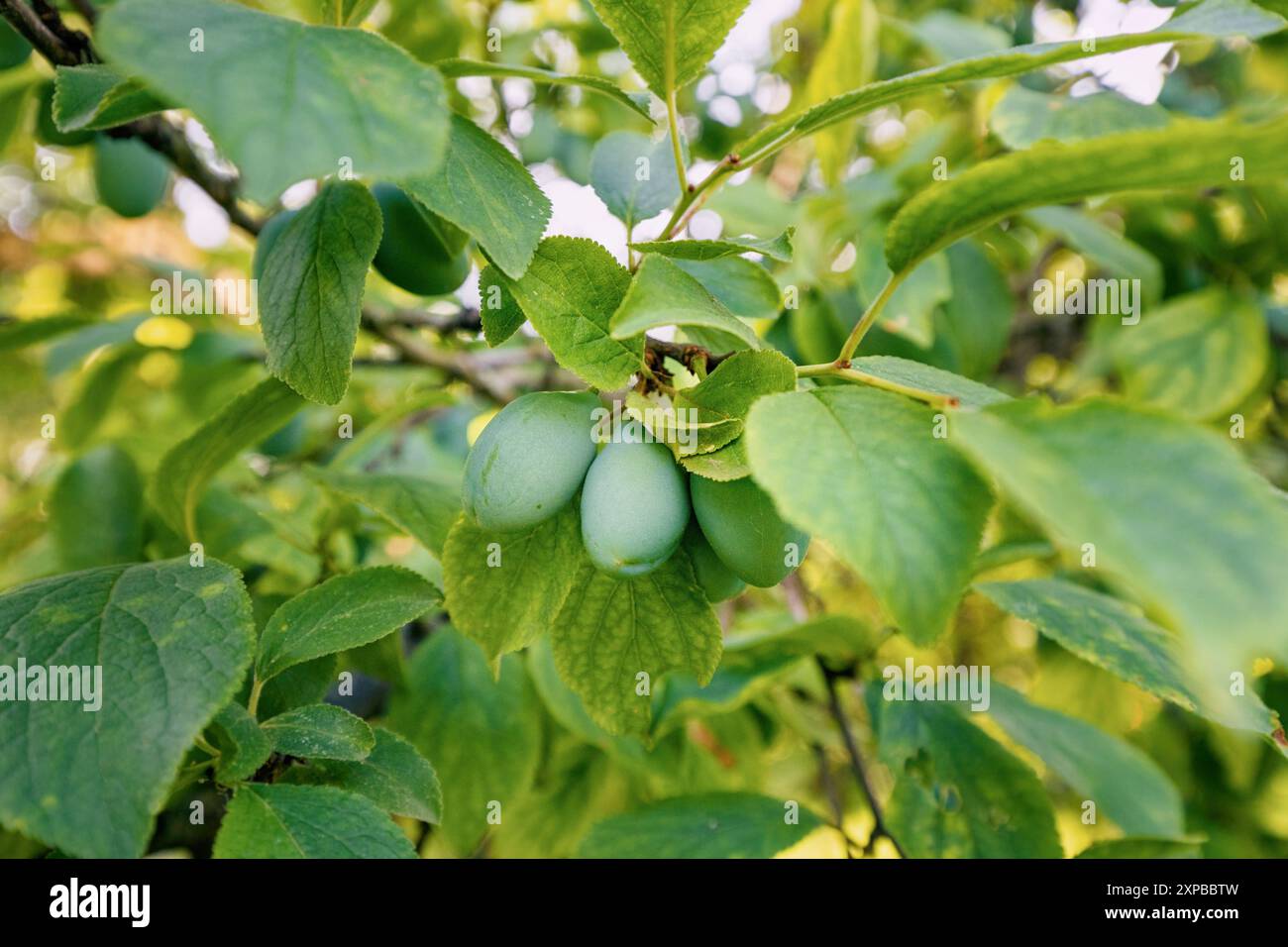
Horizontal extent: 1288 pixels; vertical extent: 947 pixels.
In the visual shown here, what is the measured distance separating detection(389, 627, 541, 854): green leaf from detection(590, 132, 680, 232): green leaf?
498 mm

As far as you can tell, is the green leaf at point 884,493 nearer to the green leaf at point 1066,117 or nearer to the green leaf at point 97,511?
the green leaf at point 1066,117

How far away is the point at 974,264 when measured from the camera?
4.17ft

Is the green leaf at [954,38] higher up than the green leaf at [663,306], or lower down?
higher up

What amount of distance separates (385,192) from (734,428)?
1.21 feet

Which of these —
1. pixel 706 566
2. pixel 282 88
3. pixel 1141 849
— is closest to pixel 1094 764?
pixel 1141 849

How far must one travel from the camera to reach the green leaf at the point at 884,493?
35 centimetres

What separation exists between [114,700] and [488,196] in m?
0.33

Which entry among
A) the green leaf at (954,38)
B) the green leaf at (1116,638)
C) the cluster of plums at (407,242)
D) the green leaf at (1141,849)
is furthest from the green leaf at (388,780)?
the green leaf at (954,38)

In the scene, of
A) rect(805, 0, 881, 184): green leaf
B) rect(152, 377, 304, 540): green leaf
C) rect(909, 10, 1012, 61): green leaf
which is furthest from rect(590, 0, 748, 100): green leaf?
rect(909, 10, 1012, 61): green leaf

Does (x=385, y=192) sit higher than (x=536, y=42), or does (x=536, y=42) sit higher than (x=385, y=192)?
(x=536, y=42)

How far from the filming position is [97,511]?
878mm

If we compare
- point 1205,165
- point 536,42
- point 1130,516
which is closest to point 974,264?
point 536,42

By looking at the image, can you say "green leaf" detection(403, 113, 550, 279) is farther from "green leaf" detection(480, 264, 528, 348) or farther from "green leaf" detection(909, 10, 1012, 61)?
"green leaf" detection(909, 10, 1012, 61)
